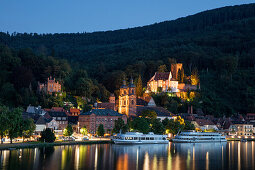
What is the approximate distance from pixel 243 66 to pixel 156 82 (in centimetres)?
4782

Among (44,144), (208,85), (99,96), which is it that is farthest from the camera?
(208,85)

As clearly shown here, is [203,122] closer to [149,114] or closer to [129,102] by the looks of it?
[149,114]

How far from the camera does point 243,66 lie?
160 m

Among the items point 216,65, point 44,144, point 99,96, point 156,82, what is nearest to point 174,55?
point 216,65

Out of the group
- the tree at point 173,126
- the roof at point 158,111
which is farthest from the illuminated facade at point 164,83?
the tree at point 173,126

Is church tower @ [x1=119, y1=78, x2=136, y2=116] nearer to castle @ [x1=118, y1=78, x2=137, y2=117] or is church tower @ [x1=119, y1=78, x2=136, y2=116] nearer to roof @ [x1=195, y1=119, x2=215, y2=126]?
castle @ [x1=118, y1=78, x2=137, y2=117]

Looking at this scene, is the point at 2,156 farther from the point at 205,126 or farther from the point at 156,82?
the point at 156,82

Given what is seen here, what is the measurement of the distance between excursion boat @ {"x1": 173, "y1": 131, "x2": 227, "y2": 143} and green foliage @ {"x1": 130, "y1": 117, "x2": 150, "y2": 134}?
832 cm

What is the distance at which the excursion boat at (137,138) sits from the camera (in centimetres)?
8261

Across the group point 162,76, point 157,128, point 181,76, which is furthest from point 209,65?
point 157,128

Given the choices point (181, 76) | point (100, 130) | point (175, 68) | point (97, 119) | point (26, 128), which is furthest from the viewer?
point (175, 68)

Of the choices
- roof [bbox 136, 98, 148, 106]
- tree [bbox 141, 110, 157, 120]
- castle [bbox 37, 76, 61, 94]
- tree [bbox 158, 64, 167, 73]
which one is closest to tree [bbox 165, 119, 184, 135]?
tree [bbox 141, 110, 157, 120]

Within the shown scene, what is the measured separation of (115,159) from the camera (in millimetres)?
57906

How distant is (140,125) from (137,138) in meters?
6.50
